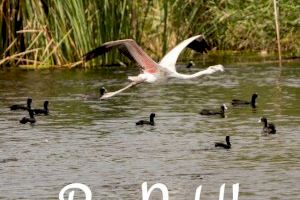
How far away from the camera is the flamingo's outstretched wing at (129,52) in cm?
1454

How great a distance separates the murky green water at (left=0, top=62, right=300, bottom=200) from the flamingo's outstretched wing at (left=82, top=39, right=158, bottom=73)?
0.89 meters

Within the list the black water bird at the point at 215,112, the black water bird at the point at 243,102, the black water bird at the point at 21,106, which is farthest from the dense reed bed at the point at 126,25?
the black water bird at the point at 215,112

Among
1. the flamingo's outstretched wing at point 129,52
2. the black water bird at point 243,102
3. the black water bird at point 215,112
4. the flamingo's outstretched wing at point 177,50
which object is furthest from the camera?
the black water bird at point 243,102

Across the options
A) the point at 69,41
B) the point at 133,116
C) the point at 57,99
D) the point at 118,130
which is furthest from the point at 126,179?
the point at 69,41

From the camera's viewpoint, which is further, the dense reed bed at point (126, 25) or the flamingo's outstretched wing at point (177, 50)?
the dense reed bed at point (126, 25)

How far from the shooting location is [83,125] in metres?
16.9

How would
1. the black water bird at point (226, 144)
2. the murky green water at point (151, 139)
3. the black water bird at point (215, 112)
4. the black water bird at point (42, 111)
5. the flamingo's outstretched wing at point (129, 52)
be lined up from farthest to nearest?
1. the black water bird at point (42, 111)
2. the black water bird at point (215, 112)
3. the flamingo's outstretched wing at point (129, 52)
4. the black water bird at point (226, 144)
5. the murky green water at point (151, 139)

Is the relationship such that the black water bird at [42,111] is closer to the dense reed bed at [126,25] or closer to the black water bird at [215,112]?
the black water bird at [215,112]

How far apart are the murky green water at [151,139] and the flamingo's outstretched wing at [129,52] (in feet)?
2.92

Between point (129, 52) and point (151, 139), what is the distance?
4.08 ft

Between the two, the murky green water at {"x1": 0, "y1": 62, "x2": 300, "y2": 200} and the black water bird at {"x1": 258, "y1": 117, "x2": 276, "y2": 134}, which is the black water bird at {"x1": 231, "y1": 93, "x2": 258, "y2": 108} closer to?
the murky green water at {"x1": 0, "y1": 62, "x2": 300, "y2": 200}

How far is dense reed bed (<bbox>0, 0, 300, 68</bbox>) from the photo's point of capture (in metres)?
24.2

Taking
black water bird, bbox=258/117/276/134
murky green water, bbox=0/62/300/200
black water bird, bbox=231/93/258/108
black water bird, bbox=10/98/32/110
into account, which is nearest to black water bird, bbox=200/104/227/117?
murky green water, bbox=0/62/300/200

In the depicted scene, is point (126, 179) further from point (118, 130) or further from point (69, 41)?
point (69, 41)
